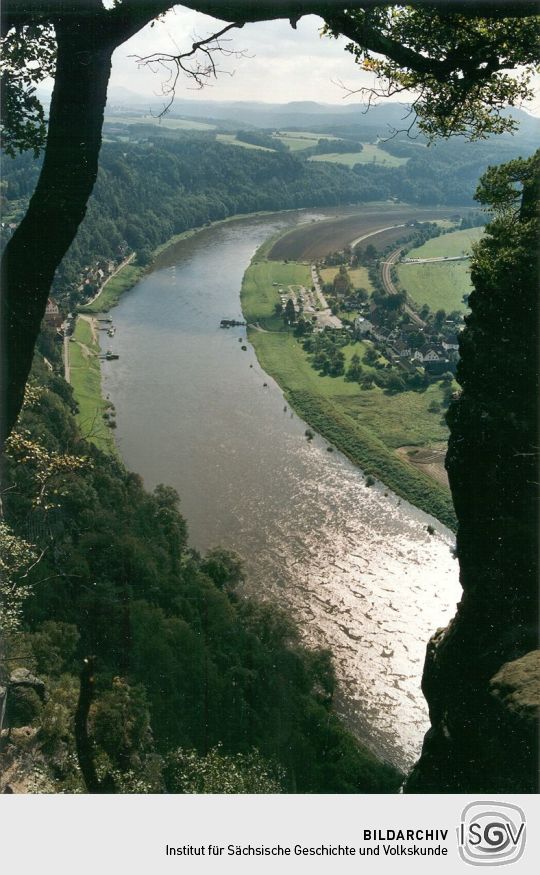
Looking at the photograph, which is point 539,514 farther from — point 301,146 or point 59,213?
point 301,146

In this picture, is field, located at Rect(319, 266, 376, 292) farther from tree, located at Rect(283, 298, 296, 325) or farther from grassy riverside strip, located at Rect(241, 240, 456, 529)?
grassy riverside strip, located at Rect(241, 240, 456, 529)

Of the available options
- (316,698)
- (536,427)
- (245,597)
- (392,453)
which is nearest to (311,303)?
(392,453)

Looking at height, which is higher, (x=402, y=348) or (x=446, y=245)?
(x=446, y=245)

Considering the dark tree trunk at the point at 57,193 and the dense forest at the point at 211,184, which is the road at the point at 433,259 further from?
the dark tree trunk at the point at 57,193

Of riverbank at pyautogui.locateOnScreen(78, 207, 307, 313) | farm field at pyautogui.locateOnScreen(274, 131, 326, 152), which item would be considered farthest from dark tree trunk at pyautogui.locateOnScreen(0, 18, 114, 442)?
farm field at pyautogui.locateOnScreen(274, 131, 326, 152)

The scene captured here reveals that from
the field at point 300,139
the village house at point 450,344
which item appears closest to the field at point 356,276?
the village house at point 450,344

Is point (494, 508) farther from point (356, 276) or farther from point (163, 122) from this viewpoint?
point (163, 122)

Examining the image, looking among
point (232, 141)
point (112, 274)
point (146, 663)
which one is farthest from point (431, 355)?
point (232, 141)
